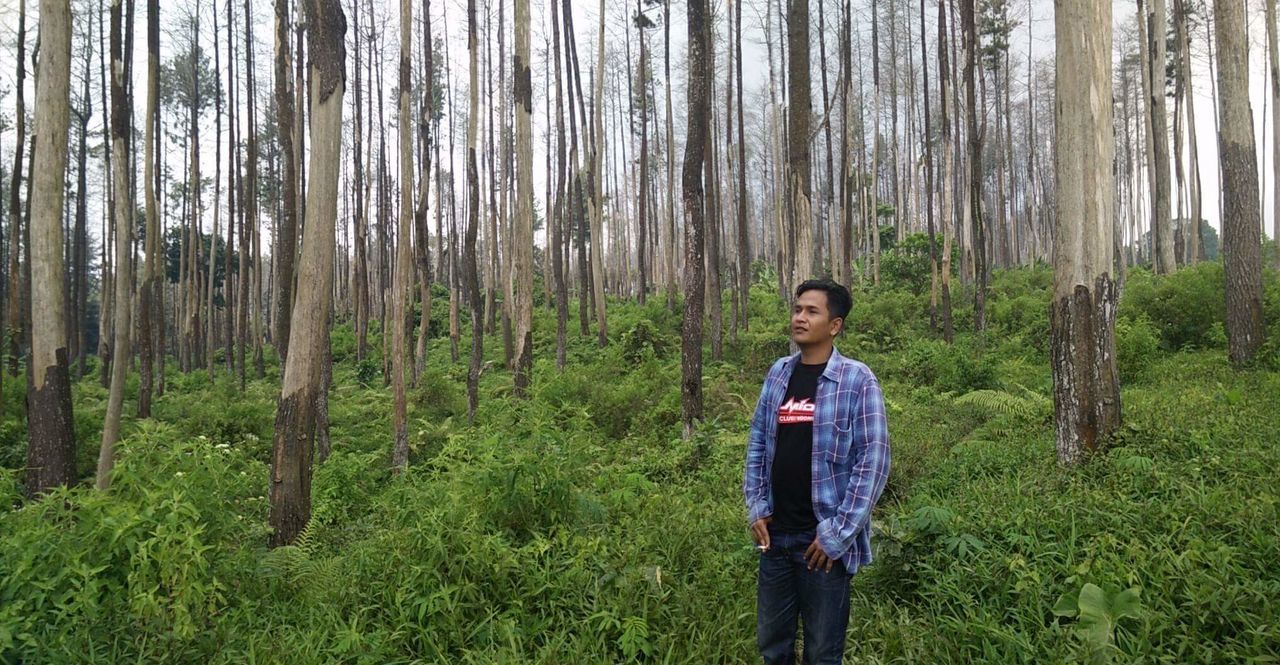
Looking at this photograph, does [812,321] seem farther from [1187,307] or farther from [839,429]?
[1187,307]

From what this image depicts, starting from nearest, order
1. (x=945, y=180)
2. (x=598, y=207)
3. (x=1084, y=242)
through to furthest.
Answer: (x=1084, y=242) → (x=945, y=180) → (x=598, y=207)

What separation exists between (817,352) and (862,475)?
0.52 meters

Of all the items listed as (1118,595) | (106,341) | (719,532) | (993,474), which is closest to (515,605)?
(719,532)

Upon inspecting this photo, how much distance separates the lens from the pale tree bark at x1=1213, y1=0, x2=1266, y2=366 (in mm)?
7996

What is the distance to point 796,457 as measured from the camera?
259cm

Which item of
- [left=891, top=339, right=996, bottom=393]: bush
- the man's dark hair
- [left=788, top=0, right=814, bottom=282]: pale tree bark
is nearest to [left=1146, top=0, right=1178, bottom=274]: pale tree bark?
[left=891, top=339, right=996, bottom=393]: bush

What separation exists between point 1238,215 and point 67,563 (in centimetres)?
1165

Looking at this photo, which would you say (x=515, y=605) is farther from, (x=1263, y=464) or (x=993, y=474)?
(x=1263, y=464)

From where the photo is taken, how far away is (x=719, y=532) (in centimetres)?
460

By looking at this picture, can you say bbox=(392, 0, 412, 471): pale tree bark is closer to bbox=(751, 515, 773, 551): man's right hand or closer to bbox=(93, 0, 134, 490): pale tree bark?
bbox=(93, 0, 134, 490): pale tree bark

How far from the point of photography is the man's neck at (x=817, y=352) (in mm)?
2658

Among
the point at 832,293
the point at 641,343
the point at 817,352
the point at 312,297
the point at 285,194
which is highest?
the point at 285,194

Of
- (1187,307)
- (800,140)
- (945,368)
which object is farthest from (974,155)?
(800,140)

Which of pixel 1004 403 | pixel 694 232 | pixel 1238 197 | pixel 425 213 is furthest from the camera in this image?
pixel 425 213
